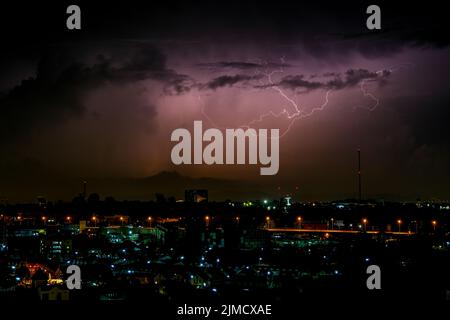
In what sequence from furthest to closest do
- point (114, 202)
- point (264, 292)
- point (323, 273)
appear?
point (114, 202)
point (323, 273)
point (264, 292)

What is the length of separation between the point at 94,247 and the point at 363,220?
1576 cm

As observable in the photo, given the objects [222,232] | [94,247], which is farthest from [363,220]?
[94,247]

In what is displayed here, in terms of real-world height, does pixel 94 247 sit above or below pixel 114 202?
below

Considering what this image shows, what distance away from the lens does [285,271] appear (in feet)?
76.7

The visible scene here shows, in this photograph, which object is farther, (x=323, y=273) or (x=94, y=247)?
(x=94, y=247)

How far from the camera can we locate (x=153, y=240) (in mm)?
43656

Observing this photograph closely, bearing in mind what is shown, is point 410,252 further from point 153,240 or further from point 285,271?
point 153,240

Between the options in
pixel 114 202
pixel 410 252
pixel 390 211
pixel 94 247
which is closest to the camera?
pixel 410 252
